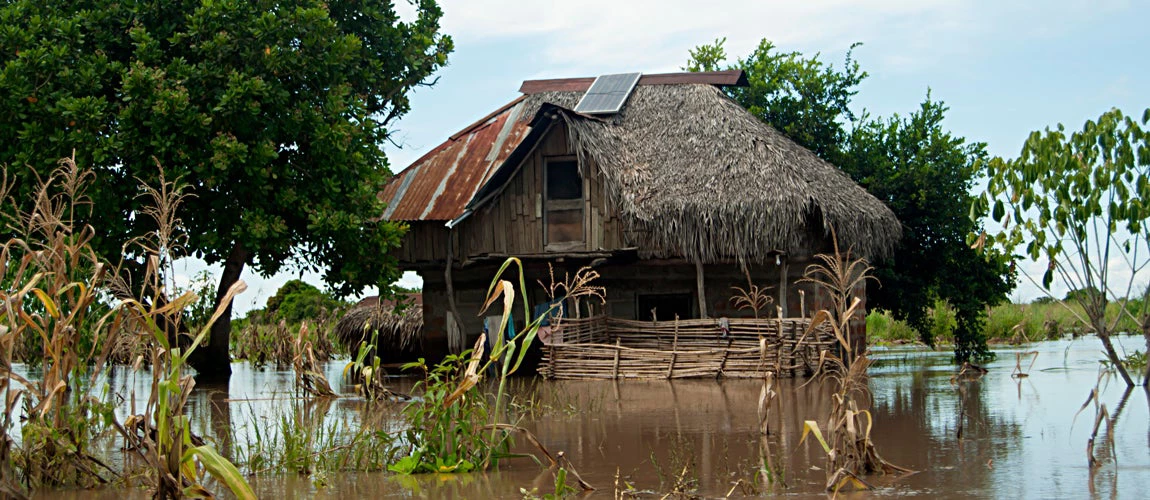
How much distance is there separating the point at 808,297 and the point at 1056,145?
625cm

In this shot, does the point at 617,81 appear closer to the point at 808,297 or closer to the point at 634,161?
the point at 634,161

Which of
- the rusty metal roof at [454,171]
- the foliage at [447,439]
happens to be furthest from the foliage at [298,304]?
the foliage at [447,439]

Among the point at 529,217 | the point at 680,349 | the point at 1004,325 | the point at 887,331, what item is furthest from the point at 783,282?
the point at 887,331

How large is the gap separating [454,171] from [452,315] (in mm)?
2475

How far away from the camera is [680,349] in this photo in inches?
577

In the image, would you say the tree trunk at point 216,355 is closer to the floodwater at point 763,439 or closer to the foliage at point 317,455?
the floodwater at point 763,439

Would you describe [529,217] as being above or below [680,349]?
above

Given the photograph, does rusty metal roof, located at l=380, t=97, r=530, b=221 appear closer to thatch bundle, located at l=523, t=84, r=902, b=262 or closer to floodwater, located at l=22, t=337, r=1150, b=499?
thatch bundle, located at l=523, t=84, r=902, b=262

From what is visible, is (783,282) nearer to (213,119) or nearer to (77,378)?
(213,119)

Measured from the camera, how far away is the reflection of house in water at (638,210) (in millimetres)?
15078

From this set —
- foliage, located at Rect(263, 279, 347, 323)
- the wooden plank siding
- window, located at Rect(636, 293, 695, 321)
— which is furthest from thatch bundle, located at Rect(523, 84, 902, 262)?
foliage, located at Rect(263, 279, 347, 323)

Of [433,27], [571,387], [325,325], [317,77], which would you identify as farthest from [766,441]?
[325,325]

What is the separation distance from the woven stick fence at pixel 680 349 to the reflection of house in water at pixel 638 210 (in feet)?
1.14

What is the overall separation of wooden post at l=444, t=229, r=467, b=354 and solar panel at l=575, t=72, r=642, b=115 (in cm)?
296
